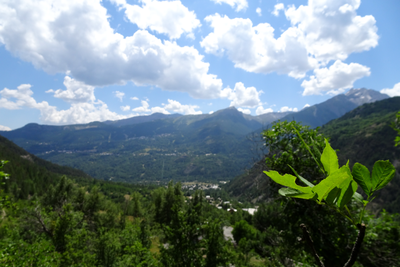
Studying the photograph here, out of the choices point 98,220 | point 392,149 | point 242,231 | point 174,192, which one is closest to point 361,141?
point 392,149

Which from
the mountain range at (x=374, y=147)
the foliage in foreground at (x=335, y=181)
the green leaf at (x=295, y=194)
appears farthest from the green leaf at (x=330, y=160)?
the mountain range at (x=374, y=147)

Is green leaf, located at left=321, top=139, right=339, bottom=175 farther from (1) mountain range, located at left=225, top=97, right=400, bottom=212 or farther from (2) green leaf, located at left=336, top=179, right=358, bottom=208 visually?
(1) mountain range, located at left=225, top=97, right=400, bottom=212

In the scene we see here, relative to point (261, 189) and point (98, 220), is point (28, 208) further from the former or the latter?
point (98, 220)

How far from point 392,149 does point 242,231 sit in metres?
138

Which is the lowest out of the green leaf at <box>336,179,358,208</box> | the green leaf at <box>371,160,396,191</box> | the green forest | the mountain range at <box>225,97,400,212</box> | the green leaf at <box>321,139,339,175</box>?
the mountain range at <box>225,97,400,212</box>

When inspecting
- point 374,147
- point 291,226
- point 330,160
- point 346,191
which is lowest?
point 374,147

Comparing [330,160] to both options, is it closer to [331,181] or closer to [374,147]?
[331,181]

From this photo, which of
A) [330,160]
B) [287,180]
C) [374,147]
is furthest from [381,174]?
[374,147]

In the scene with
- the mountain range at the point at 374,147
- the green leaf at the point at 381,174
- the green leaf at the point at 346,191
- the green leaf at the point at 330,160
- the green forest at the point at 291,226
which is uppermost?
the green leaf at the point at 330,160

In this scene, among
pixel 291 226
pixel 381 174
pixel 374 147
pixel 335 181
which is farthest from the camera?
pixel 374 147

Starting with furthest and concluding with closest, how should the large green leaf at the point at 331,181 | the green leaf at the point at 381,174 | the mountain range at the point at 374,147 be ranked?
1. the mountain range at the point at 374,147
2. the green leaf at the point at 381,174
3. the large green leaf at the point at 331,181

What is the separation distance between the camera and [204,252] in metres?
9.40

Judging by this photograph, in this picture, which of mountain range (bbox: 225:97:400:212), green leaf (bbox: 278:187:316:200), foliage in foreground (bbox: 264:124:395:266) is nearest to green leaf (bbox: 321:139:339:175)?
foliage in foreground (bbox: 264:124:395:266)

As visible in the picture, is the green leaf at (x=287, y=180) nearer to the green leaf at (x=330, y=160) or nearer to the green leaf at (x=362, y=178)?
the green leaf at (x=330, y=160)
